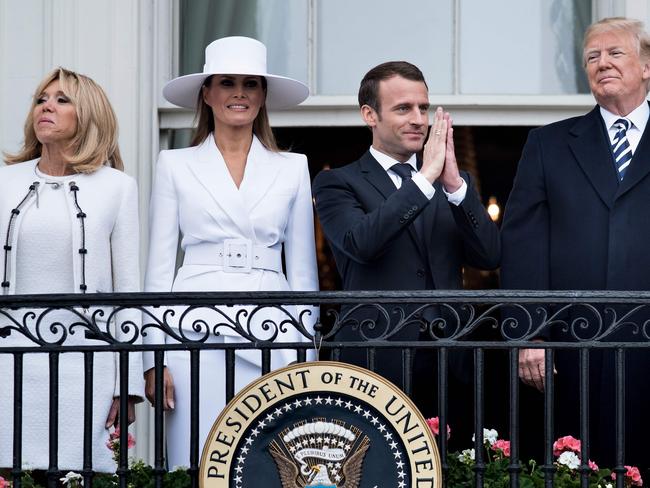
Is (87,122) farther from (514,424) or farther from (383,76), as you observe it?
(514,424)

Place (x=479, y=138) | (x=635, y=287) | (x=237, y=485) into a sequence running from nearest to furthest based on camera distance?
(x=237, y=485) → (x=635, y=287) → (x=479, y=138)

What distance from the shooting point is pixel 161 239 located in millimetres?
5789

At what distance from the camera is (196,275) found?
227 inches

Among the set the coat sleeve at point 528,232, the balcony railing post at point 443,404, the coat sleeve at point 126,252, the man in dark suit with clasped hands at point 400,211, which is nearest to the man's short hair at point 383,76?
the man in dark suit with clasped hands at point 400,211

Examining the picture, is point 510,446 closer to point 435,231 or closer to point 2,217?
point 435,231

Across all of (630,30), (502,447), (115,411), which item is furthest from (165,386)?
(630,30)

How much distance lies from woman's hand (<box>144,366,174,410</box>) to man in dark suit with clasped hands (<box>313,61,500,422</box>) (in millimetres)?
627

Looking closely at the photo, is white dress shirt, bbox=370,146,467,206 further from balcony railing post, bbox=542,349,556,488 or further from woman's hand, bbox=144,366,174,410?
woman's hand, bbox=144,366,174,410

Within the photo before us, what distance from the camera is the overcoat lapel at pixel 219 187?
5770 mm

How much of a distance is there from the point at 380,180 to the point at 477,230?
44 centimetres

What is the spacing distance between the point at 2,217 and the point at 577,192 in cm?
204

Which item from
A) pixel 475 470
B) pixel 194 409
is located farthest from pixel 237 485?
pixel 475 470

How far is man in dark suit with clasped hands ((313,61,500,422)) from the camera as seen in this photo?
5449mm

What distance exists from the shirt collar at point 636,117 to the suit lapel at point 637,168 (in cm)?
9
